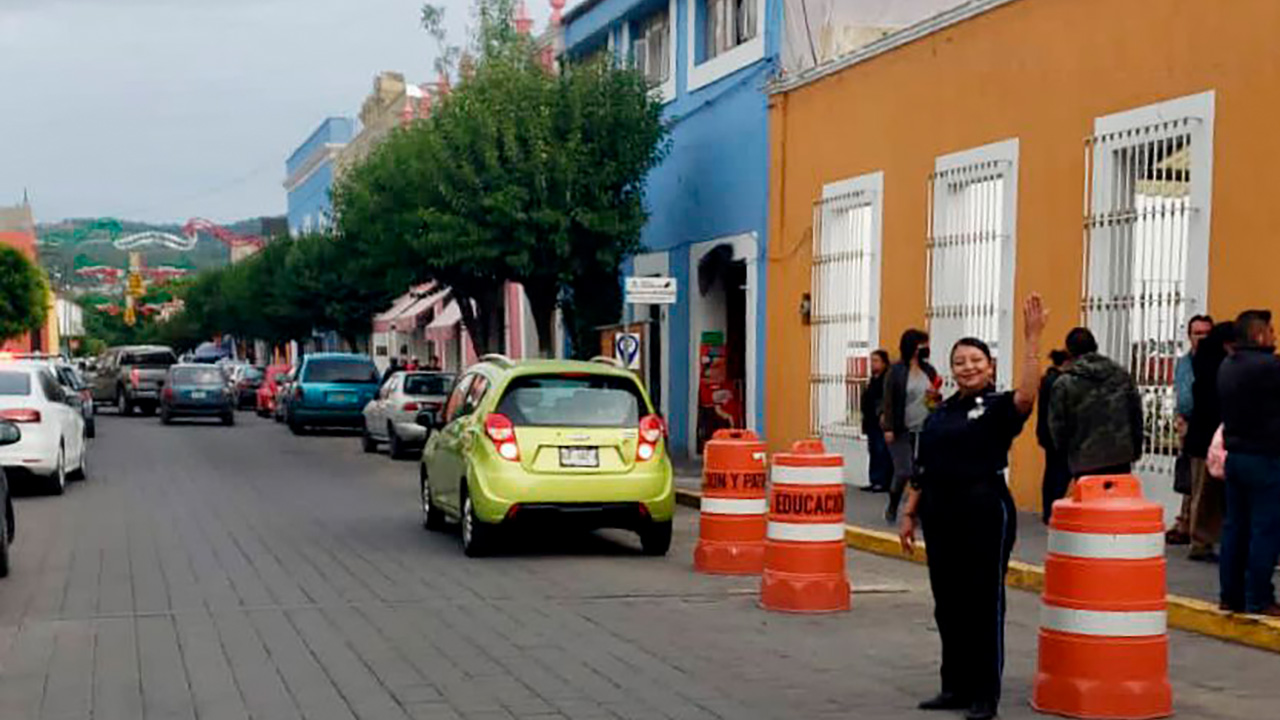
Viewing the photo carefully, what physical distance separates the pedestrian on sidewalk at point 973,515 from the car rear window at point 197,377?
109 ft

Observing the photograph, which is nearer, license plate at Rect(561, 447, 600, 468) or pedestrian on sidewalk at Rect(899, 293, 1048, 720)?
pedestrian on sidewalk at Rect(899, 293, 1048, 720)

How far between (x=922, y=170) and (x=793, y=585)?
29.1 feet

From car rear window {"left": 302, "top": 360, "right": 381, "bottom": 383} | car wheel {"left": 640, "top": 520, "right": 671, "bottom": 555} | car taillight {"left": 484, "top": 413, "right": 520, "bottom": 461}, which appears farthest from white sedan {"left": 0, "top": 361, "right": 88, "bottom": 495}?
car rear window {"left": 302, "top": 360, "right": 381, "bottom": 383}

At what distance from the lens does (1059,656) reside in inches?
286

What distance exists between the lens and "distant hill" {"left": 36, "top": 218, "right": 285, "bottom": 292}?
10281 cm

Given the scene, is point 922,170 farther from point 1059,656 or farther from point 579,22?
point 579,22

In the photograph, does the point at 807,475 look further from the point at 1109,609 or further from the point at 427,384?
the point at 427,384

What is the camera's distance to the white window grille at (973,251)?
16.4 m

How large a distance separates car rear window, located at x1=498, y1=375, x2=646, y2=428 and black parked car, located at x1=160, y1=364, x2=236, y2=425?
26.5 metres

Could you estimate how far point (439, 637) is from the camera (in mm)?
9391

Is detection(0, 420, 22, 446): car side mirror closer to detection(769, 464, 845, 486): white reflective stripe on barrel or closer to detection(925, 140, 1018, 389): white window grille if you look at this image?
detection(769, 464, 845, 486): white reflective stripe on barrel

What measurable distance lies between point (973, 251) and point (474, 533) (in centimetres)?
697

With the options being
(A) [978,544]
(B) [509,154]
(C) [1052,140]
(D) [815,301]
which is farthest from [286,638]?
(B) [509,154]

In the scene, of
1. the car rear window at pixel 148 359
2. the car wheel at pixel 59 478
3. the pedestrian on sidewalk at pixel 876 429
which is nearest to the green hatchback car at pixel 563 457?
the pedestrian on sidewalk at pixel 876 429
